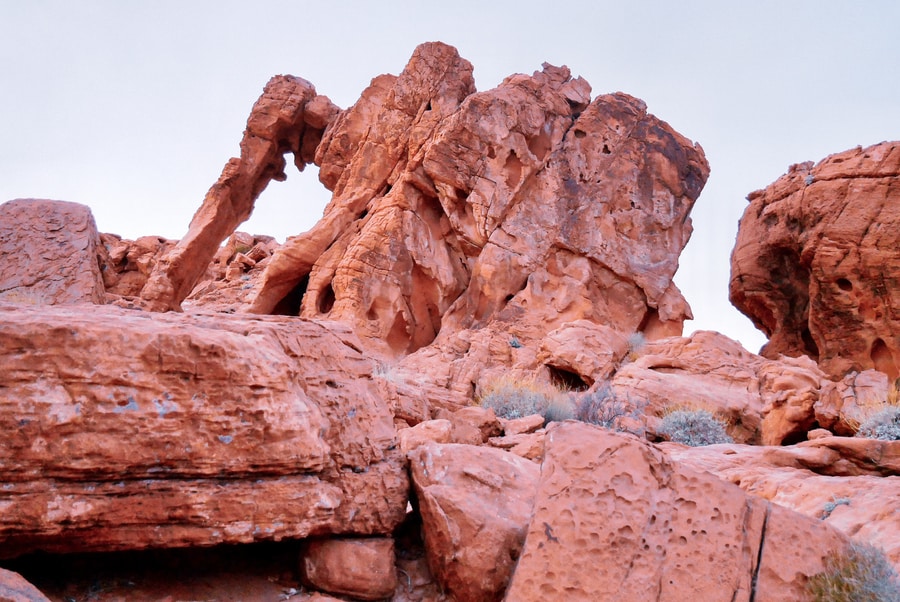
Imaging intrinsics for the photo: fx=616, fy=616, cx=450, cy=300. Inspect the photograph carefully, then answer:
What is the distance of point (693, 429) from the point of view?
328 inches

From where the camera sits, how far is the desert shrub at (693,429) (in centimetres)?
812

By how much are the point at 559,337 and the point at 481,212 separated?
5473mm

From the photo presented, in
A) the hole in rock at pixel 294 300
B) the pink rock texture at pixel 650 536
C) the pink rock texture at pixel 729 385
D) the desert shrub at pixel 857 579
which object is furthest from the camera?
the hole in rock at pixel 294 300

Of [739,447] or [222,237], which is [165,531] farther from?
[222,237]

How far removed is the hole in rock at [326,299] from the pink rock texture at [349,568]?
14.0m

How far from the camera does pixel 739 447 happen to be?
20.9ft

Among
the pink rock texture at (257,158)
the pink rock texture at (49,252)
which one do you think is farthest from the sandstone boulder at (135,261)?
the pink rock texture at (49,252)

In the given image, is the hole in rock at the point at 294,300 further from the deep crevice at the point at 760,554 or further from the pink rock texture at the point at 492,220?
the deep crevice at the point at 760,554

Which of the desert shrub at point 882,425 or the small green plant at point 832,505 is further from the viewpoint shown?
the desert shrub at point 882,425

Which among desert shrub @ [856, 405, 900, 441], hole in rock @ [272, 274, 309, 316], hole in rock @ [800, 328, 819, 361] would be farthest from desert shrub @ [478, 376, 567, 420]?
hole in rock @ [800, 328, 819, 361]

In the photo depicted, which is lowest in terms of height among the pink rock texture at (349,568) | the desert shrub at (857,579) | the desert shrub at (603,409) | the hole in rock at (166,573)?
the hole in rock at (166,573)

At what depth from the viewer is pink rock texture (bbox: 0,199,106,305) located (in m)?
10.4

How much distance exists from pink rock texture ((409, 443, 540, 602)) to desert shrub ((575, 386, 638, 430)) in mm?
4935

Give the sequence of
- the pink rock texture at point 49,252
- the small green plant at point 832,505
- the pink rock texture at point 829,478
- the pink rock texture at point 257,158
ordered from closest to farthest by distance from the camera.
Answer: the pink rock texture at point 829,478
the small green plant at point 832,505
the pink rock texture at point 49,252
the pink rock texture at point 257,158
